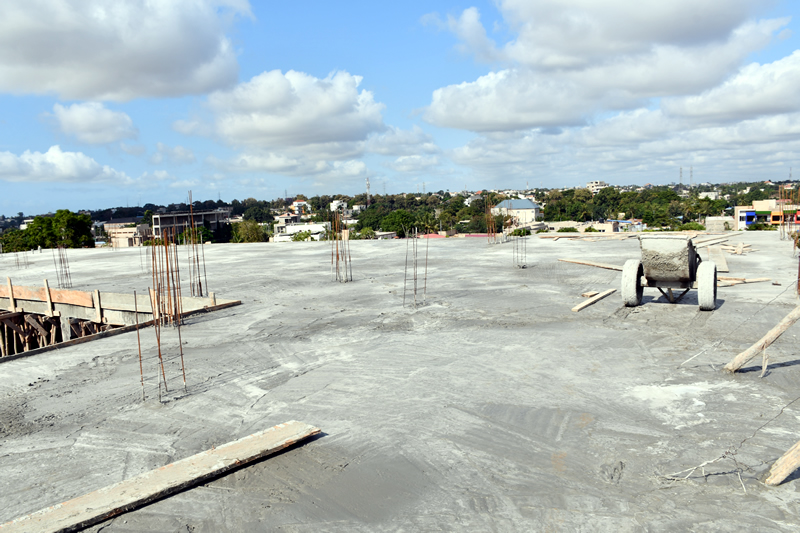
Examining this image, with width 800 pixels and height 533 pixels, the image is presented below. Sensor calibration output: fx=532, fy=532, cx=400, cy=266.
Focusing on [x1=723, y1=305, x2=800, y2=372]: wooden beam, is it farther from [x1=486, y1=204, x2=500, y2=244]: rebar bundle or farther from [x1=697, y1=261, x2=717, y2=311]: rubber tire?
[x1=486, y1=204, x2=500, y2=244]: rebar bundle

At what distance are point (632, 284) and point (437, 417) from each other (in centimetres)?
779

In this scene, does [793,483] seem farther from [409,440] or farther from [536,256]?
[536,256]

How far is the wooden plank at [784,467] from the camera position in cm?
507

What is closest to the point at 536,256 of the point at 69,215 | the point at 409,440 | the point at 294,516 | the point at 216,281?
the point at 216,281

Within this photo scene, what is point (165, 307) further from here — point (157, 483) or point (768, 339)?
point (768, 339)

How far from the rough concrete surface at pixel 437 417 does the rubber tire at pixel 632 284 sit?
38 cm

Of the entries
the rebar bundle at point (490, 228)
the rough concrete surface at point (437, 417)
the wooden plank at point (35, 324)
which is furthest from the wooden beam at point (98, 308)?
the rebar bundle at point (490, 228)

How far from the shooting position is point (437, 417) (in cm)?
693

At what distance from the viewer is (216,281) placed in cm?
2098

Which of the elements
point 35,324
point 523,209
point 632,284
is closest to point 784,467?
point 632,284

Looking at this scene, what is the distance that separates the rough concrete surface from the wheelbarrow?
0.52 m

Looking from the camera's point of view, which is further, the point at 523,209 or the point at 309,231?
the point at 523,209

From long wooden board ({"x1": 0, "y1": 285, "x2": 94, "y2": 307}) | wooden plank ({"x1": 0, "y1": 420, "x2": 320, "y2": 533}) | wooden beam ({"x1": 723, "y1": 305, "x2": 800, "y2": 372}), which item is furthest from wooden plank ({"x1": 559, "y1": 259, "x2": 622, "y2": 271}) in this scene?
long wooden board ({"x1": 0, "y1": 285, "x2": 94, "y2": 307})

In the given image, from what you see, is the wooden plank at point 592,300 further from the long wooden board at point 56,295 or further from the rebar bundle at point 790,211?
the rebar bundle at point 790,211
